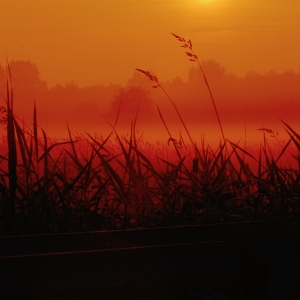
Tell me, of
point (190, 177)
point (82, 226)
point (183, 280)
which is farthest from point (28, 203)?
point (183, 280)

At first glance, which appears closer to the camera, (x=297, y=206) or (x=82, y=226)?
(x=82, y=226)

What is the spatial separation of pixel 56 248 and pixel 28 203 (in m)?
0.64

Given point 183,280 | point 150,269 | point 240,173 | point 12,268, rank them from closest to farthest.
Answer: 1. point 12,268
2. point 150,269
3. point 183,280
4. point 240,173

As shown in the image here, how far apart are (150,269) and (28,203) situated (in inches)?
54.7

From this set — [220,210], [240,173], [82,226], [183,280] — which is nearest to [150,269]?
[183,280]

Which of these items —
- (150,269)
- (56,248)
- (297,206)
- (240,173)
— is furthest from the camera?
(240,173)

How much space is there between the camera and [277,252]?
8.21ft

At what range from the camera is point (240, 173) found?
4160 mm

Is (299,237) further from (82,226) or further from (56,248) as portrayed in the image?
(82,226)

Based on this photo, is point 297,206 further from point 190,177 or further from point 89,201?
point 89,201

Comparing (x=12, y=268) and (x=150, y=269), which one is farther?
(x=150, y=269)

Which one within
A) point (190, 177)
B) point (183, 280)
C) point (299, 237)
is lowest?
point (183, 280)

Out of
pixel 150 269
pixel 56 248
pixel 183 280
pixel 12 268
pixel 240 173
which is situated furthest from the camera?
pixel 240 173

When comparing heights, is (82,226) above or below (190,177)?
below
